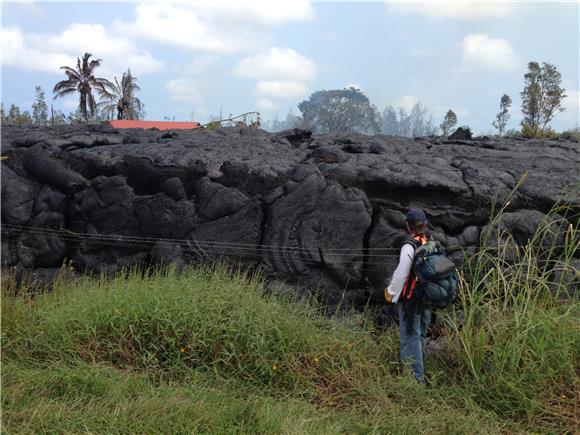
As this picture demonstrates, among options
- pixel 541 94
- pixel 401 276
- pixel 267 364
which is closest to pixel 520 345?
pixel 401 276

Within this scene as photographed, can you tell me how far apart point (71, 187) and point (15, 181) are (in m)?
0.65

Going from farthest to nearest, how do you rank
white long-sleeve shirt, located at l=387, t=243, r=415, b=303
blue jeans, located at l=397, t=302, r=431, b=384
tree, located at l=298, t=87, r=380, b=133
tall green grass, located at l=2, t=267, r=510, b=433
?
tree, located at l=298, t=87, r=380, b=133 → blue jeans, located at l=397, t=302, r=431, b=384 → white long-sleeve shirt, located at l=387, t=243, r=415, b=303 → tall green grass, located at l=2, t=267, r=510, b=433

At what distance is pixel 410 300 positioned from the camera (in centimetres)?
433

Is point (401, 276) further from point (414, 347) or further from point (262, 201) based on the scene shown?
point (262, 201)

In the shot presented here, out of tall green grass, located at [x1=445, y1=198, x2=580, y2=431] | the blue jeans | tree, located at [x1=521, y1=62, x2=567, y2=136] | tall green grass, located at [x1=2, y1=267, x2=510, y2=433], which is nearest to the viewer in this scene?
tall green grass, located at [x1=2, y1=267, x2=510, y2=433]

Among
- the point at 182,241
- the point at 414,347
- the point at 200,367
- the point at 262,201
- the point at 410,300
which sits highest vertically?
the point at 262,201

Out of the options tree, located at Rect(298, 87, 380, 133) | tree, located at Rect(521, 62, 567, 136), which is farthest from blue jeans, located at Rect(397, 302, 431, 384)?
tree, located at Rect(298, 87, 380, 133)

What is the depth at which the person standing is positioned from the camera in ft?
14.0

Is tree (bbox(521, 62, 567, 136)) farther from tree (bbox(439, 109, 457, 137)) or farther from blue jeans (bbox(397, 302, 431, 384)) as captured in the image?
blue jeans (bbox(397, 302, 431, 384))

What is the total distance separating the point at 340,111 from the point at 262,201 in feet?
112

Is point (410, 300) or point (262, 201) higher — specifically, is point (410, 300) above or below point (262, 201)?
below

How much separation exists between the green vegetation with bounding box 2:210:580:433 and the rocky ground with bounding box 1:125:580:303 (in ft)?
2.07

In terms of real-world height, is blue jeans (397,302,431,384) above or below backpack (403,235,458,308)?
below

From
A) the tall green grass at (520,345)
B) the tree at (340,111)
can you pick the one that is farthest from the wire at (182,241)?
the tree at (340,111)
